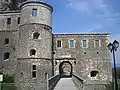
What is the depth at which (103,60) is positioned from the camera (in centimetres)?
3509

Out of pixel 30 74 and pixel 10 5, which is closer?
pixel 30 74

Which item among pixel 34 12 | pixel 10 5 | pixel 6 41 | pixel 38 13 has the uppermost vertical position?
pixel 10 5

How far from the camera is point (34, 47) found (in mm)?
29344

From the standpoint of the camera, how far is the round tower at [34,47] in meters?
28.4

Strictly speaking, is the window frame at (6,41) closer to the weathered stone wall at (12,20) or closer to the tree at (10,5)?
the weathered stone wall at (12,20)

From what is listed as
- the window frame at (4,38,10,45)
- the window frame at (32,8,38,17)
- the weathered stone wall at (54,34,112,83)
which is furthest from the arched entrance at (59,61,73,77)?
the window frame at (32,8,38,17)

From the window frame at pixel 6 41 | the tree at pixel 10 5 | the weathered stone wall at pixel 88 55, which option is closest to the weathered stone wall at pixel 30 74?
the weathered stone wall at pixel 88 55

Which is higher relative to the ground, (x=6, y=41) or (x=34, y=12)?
(x=34, y=12)

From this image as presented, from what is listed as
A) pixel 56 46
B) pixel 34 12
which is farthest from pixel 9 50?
pixel 34 12

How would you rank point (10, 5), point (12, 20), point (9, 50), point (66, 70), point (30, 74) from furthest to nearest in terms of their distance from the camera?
point (66, 70) → point (10, 5) → point (12, 20) → point (9, 50) → point (30, 74)

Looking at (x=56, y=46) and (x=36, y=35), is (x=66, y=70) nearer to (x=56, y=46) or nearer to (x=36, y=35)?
(x=56, y=46)

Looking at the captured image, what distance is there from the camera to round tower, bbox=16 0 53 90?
28391 millimetres

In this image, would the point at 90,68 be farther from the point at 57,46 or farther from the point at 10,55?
the point at 10,55

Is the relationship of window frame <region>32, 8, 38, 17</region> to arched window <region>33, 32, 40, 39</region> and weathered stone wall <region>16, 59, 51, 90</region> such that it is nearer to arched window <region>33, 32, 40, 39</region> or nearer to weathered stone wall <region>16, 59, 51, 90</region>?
arched window <region>33, 32, 40, 39</region>
